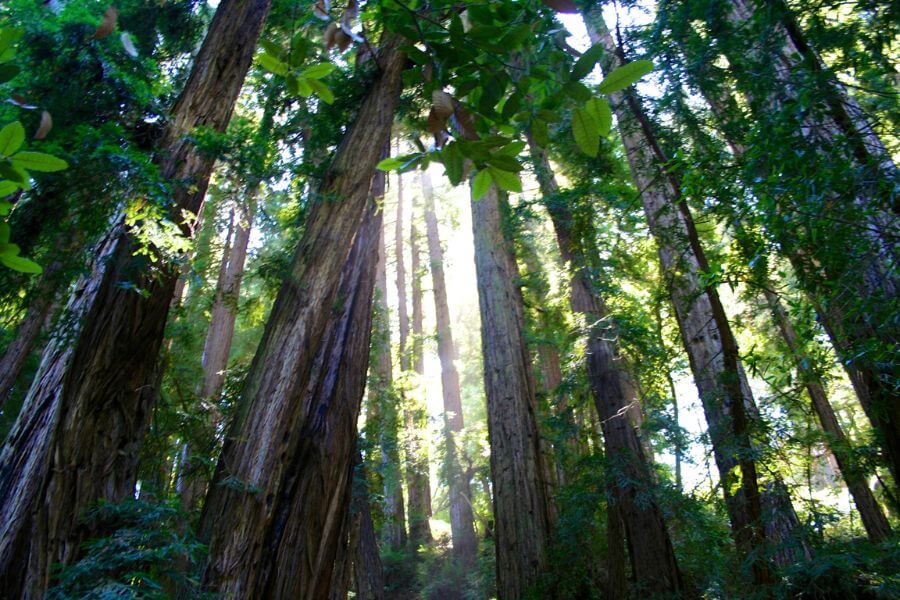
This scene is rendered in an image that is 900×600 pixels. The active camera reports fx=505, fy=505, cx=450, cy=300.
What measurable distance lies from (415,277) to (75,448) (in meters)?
16.0

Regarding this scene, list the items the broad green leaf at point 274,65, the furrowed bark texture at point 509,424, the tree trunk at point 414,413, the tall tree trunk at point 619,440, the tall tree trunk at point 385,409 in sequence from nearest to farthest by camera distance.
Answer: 1. the broad green leaf at point 274,65
2. the tall tree trunk at point 619,440
3. the furrowed bark texture at point 509,424
4. the tall tree trunk at point 385,409
5. the tree trunk at point 414,413

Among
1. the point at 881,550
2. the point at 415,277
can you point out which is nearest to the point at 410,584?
the point at 415,277

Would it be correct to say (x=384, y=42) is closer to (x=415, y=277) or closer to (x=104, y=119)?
(x=104, y=119)

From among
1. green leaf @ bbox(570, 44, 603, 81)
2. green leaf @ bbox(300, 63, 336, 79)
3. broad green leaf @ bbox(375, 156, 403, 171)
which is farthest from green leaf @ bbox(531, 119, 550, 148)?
green leaf @ bbox(300, 63, 336, 79)

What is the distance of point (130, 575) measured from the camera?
6.66ft

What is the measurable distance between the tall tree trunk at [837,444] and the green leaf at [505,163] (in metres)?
2.29

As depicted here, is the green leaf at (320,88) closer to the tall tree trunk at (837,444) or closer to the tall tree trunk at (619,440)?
the tall tree trunk at (837,444)

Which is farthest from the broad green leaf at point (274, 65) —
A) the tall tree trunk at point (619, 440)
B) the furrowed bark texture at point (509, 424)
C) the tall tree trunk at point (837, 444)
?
the furrowed bark texture at point (509, 424)

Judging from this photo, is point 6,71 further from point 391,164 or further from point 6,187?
point 391,164

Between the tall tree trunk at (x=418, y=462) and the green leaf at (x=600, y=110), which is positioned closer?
the green leaf at (x=600, y=110)

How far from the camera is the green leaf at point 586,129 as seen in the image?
1.07 meters

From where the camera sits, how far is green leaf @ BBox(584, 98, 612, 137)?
3.48ft

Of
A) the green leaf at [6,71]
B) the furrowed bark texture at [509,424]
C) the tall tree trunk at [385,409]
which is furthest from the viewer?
the tall tree trunk at [385,409]

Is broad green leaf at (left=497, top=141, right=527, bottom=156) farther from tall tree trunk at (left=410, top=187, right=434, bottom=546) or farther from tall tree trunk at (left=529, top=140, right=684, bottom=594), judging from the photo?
tall tree trunk at (left=410, top=187, right=434, bottom=546)
